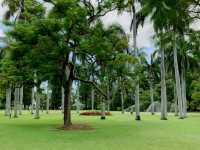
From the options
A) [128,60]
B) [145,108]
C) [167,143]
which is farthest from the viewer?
[145,108]

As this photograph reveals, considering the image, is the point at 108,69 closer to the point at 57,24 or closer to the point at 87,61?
the point at 87,61

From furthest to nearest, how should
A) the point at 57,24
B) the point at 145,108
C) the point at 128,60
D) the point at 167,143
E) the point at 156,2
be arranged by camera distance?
the point at 145,108
the point at 128,60
the point at 57,24
the point at 167,143
the point at 156,2

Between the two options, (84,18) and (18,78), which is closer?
(84,18)

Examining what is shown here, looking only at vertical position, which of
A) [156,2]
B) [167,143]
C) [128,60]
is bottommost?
[167,143]

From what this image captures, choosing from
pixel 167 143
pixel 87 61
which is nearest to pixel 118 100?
pixel 87 61

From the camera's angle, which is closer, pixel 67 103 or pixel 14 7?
pixel 67 103

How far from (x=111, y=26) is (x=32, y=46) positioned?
5110 mm

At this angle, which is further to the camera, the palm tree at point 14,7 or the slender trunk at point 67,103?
the palm tree at point 14,7

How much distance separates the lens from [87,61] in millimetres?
24469

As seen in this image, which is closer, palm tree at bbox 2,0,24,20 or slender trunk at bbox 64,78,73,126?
slender trunk at bbox 64,78,73,126

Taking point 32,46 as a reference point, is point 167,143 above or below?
below

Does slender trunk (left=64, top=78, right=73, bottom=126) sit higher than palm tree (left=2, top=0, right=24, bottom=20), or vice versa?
palm tree (left=2, top=0, right=24, bottom=20)

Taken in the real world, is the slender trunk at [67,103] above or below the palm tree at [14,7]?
below

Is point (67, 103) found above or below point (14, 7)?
below
